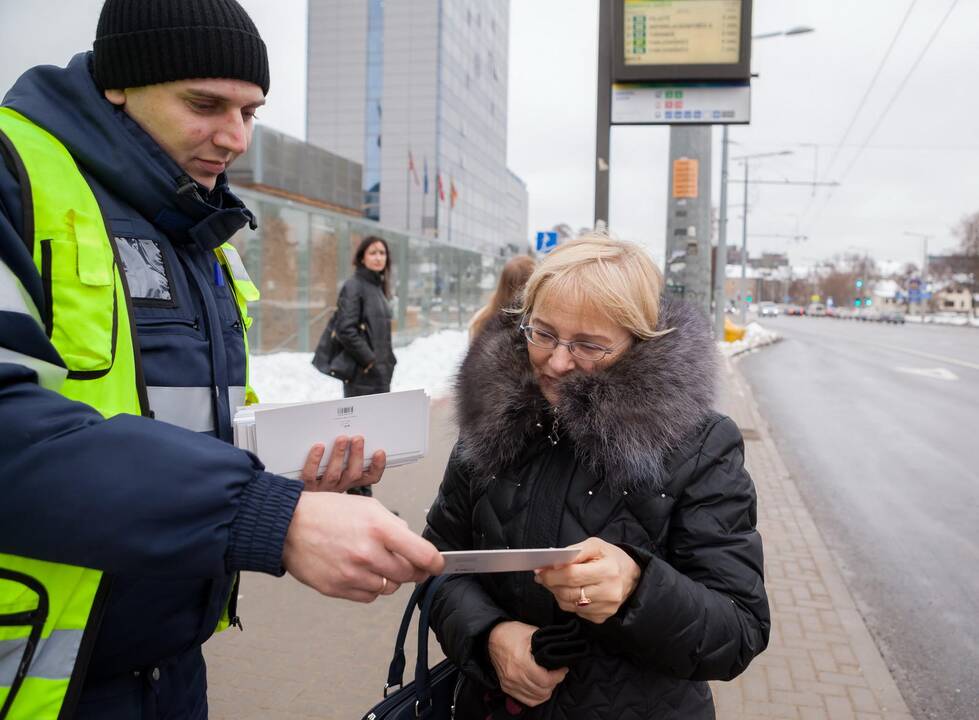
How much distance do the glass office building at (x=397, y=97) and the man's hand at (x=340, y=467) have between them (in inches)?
2080

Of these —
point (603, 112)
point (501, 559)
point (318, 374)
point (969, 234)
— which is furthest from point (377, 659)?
point (969, 234)

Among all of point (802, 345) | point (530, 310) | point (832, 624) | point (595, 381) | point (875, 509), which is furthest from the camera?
point (802, 345)

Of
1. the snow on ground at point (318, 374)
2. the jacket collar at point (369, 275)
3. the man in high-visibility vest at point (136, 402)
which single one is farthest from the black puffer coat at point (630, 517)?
the snow on ground at point (318, 374)

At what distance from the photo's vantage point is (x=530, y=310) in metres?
1.96

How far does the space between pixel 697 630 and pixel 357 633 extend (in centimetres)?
288

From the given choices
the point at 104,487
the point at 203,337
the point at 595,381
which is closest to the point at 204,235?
the point at 203,337

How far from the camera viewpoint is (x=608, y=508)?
168 centimetres

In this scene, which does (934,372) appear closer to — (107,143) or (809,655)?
(809,655)

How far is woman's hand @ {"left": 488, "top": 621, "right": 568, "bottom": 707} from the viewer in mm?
1581

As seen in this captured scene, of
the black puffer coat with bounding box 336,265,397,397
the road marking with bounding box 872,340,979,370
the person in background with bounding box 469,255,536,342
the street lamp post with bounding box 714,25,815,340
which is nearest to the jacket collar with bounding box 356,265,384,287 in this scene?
the black puffer coat with bounding box 336,265,397,397

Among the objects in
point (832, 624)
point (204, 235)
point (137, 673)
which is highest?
point (204, 235)

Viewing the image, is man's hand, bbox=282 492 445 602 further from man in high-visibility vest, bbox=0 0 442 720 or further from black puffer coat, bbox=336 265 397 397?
black puffer coat, bbox=336 265 397 397

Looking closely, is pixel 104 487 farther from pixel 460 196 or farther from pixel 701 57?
pixel 460 196

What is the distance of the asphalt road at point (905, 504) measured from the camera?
405 cm
